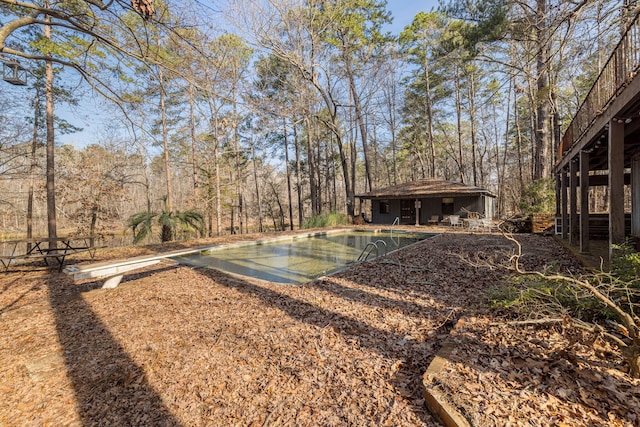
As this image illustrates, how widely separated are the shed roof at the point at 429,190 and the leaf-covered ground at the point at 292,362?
1241 centimetres

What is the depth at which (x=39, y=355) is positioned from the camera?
3.00 m

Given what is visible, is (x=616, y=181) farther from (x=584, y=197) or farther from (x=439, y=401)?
(x=439, y=401)

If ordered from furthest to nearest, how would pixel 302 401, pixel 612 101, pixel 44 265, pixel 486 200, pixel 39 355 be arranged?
pixel 486 200, pixel 44 265, pixel 612 101, pixel 39 355, pixel 302 401

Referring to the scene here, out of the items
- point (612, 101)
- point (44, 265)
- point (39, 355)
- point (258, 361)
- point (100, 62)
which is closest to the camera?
point (258, 361)

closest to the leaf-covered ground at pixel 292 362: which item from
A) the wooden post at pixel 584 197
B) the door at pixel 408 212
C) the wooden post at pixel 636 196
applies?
the wooden post at pixel 584 197

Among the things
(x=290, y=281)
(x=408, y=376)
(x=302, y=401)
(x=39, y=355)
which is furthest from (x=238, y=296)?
(x=408, y=376)

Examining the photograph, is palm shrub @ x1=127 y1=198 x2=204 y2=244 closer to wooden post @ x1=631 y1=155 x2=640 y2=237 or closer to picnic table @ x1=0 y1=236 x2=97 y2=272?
picnic table @ x1=0 y1=236 x2=97 y2=272

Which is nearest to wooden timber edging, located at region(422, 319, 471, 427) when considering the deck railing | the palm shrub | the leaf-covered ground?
the leaf-covered ground

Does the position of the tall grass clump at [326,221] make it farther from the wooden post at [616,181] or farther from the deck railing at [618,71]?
the wooden post at [616,181]

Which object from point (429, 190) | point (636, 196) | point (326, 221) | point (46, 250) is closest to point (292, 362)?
point (46, 250)

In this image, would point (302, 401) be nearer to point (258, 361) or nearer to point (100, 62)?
point (258, 361)

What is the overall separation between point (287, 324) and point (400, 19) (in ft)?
68.2

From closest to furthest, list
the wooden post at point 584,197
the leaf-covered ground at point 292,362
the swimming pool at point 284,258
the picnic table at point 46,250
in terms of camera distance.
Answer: the leaf-covered ground at point 292,362 → the wooden post at point 584,197 → the picnic table at point 46,250 → the swimming pool at point 284,258

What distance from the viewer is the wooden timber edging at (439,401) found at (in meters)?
1.71
